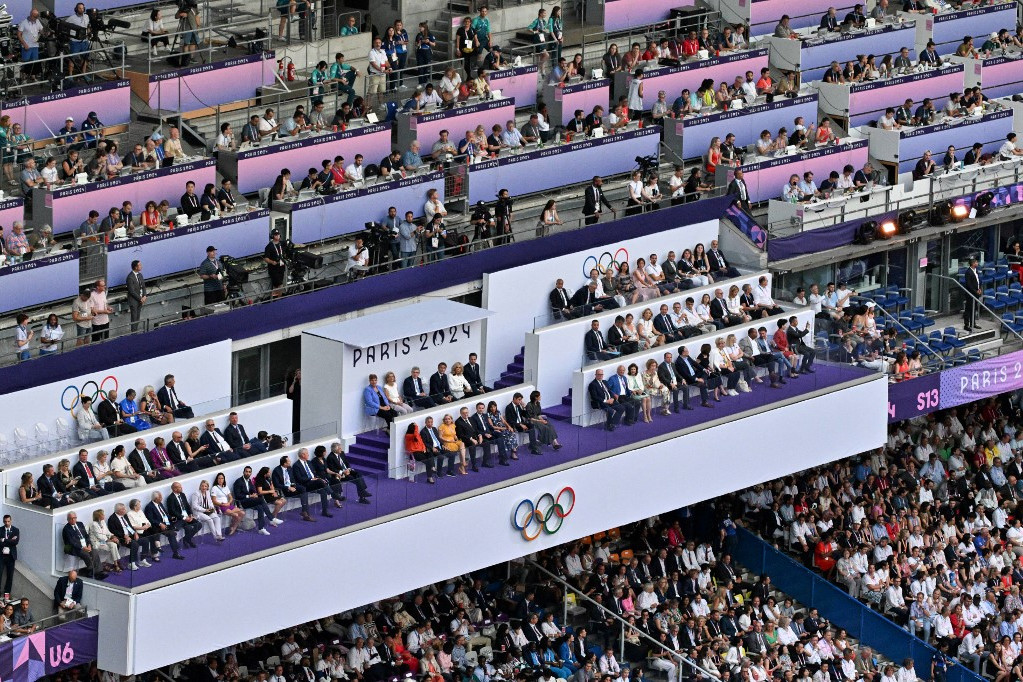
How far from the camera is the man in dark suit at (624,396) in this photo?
42250mm

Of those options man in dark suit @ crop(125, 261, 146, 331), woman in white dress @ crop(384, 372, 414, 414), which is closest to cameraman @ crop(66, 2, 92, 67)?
man in dark suit @ crop(125, 261, 146, 331)

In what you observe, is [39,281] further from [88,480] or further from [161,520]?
[161,520]

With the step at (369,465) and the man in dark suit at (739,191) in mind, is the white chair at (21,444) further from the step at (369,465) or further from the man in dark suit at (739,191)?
the man in dark suit at (739,191)

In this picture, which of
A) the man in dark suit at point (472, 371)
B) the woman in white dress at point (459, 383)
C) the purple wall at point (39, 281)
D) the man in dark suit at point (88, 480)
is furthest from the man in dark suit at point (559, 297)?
the man in dark suit at point (88, 480)

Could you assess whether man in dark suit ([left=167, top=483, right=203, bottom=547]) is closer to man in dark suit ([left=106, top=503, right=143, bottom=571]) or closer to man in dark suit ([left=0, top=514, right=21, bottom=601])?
man in dark suit ([left=106, top=503, right=143, bottom=571])

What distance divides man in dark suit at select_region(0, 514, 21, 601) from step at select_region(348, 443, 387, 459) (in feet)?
21.7

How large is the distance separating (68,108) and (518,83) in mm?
9980

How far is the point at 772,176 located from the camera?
1948 inches

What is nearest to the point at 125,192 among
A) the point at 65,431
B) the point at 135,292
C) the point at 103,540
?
the point at 135,292

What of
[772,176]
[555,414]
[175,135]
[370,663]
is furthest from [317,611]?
[772,176]

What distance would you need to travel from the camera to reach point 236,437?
1526 inches

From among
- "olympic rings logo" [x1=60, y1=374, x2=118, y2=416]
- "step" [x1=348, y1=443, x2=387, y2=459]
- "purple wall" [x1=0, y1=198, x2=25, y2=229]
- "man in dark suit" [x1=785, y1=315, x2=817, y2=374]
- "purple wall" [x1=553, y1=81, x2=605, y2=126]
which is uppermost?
"purple wall" [x1=553, y1=81, x2=605, y2=126]

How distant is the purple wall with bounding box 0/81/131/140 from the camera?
42.5 meters

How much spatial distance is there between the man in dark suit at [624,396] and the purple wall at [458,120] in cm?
695
